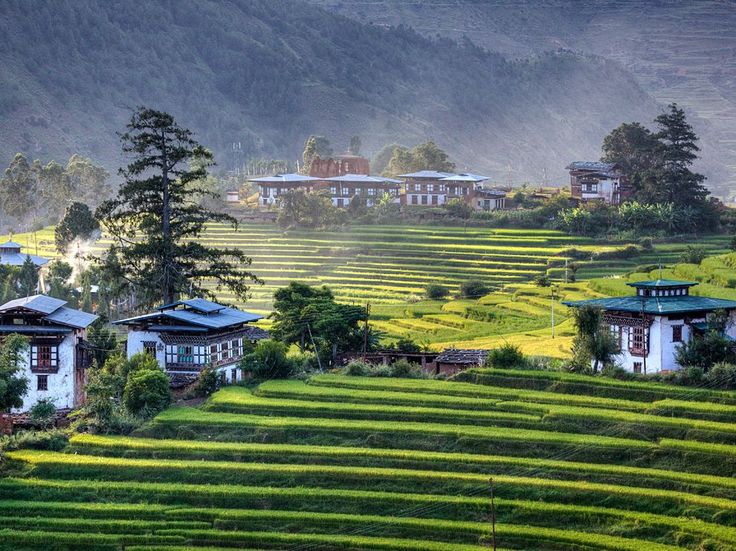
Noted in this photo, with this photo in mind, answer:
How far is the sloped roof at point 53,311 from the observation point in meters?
62.3

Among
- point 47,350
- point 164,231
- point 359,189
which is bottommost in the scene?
point 47,350

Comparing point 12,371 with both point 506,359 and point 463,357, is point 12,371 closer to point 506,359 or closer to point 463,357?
point 463,357

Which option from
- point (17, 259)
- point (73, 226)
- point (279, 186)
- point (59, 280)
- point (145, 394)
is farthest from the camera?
point (279, 186)

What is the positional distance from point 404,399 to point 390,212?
6479cm

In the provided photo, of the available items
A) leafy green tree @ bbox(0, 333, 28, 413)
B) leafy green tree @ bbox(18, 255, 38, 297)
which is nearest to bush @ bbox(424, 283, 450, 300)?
leafy green tree @ bbox(18, 255, 38, 297)

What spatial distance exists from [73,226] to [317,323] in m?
42.1

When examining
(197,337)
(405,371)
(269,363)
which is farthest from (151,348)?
(405,371)

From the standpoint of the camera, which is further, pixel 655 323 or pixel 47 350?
pixel 47 350

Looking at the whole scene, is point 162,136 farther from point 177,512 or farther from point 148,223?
point 177,512

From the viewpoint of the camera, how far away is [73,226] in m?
104

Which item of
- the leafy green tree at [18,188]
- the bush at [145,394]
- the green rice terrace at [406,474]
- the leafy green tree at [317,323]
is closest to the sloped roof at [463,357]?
the green rice terrace at [406,474]

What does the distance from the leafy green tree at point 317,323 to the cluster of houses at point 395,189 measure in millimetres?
52290

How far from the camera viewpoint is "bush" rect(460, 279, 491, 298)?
9031 centimetres

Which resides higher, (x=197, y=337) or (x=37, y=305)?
(x=37, y=305)
